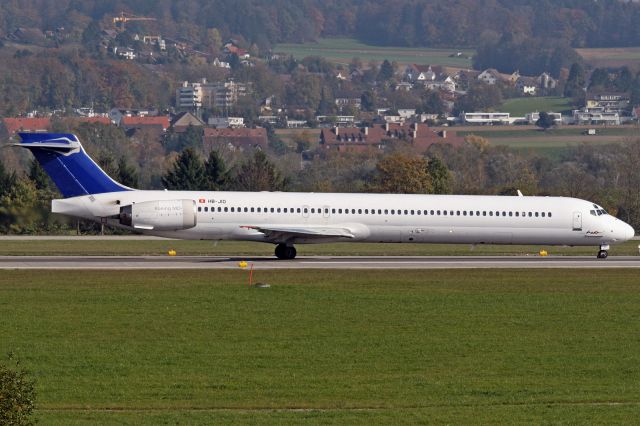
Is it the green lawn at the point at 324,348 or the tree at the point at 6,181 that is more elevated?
the green lawn at the point at 324,348

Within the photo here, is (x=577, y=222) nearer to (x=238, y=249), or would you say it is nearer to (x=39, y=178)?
(x=238, y=249)

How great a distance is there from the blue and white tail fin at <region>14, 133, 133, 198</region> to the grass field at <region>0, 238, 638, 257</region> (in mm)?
6330

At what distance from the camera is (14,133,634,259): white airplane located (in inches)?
2308

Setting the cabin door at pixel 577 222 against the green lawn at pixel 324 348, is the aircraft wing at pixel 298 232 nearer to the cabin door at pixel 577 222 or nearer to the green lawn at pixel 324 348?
the green lawn at pixel 324 348

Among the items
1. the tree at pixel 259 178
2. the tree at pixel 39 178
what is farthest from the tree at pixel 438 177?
the tree at pixel 39 178

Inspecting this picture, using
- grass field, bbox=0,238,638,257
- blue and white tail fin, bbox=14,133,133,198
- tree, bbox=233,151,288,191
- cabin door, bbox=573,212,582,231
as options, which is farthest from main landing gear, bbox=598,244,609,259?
tree, bbox=233,151,288,191

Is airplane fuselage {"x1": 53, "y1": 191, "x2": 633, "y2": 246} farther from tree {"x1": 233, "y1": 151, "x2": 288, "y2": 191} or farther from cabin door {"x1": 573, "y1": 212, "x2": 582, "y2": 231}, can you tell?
tree {"x1": 233, "y1": 151, "x2": 288, "y2": 191}

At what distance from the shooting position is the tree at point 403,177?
11100 centimetres

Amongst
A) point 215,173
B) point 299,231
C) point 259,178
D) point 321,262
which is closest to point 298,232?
point 299,231

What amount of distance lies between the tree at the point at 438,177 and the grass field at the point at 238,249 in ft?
117

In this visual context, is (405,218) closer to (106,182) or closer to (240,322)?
(106,182)

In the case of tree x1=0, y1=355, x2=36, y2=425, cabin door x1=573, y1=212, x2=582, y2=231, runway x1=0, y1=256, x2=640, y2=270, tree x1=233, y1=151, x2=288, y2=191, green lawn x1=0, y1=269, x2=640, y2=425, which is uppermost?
tree x1=0, y1=355, x2=36, y2=425

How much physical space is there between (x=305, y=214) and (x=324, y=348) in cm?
2438

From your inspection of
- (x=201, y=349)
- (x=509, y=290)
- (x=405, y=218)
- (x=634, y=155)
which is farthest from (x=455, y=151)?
(x=201, y=349)
